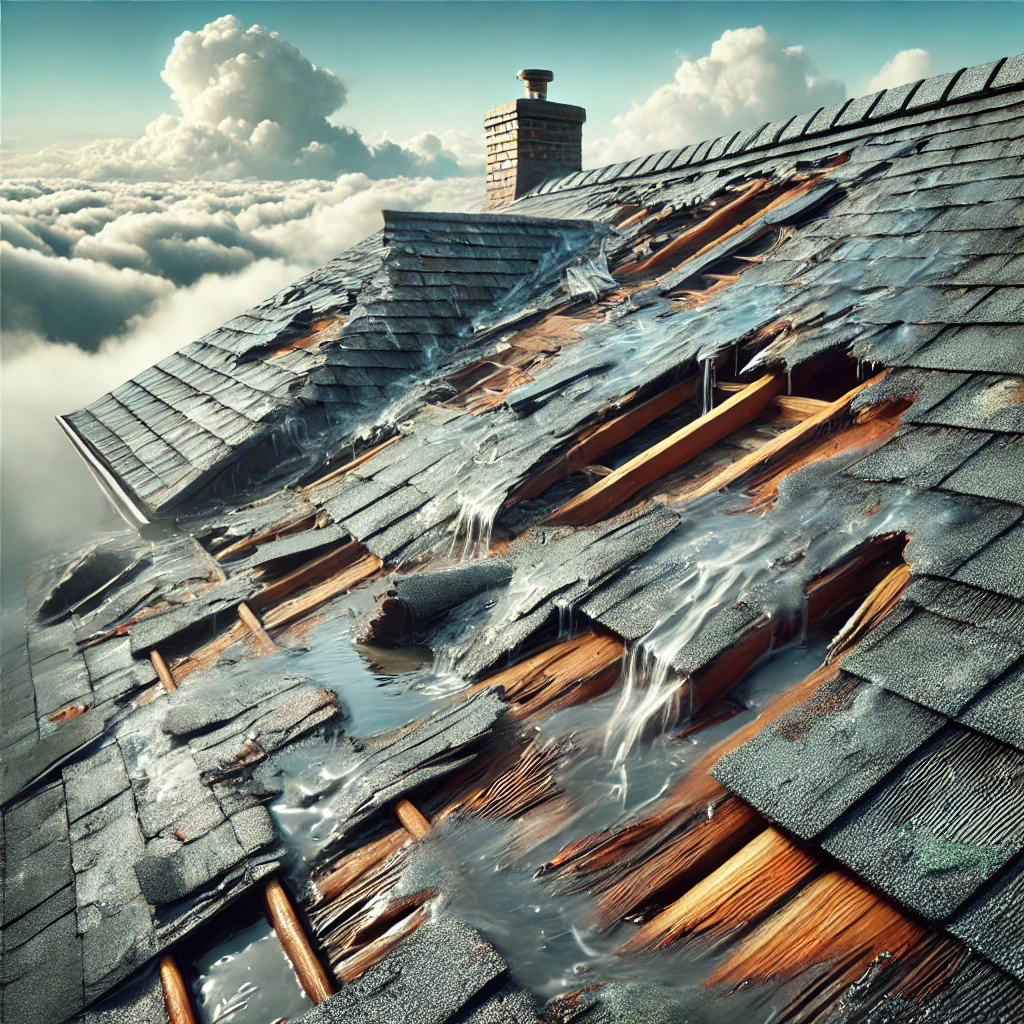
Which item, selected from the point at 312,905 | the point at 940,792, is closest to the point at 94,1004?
the point at 312,905

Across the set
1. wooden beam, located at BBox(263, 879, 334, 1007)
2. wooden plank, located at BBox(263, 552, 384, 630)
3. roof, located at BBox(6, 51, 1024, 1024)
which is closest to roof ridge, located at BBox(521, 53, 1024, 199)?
roof, located at BBox(6, 51, 1024, 1024)

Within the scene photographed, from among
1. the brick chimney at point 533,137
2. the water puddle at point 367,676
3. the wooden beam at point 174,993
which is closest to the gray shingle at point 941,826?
the water puddle at point 367,676

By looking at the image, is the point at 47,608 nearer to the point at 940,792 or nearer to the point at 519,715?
the point at 519,715

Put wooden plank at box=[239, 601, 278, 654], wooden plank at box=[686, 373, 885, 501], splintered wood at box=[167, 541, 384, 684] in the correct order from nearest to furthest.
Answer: wooden plank at box=[686, 373, 885, 501] < wooden plank at box=[239, 601, 278, 654] < splintered wood at box=[167, 541, 384, 684]

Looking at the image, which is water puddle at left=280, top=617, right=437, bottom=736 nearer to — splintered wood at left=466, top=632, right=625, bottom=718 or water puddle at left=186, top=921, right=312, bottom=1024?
splintered wood at left=466, top=632, right=625, bottom=718

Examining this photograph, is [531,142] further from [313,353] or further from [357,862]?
[357,862]

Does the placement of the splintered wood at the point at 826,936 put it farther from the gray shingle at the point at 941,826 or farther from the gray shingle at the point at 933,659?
the gray shingle at the point at 933,659
